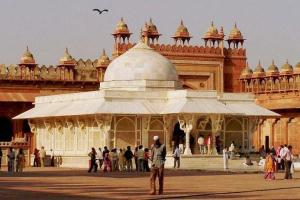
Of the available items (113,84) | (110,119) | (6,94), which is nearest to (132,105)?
(110,119)

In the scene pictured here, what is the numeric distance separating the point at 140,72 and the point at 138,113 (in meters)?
4.17

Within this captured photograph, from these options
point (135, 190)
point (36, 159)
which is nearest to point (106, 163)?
point (36, 159)

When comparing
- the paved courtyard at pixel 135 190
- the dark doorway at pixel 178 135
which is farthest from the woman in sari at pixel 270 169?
the dark doorway at pixel 178 135

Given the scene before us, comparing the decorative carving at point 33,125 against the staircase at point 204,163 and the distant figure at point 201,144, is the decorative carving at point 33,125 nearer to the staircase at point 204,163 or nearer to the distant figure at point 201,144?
the distant figure at point 201,144

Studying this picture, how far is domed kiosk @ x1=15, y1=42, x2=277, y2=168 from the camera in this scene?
33.4m

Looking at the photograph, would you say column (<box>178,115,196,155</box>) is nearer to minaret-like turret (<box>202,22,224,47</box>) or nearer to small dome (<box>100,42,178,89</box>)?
small dome (<box>100,42,178,89</box>)

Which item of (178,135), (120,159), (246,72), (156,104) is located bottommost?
(120,159)

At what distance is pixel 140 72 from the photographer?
3694 centimetres

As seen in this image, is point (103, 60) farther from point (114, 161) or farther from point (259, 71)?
point (114, 161)

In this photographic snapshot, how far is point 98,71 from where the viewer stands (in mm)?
52438

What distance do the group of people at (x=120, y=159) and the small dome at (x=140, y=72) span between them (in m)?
6.26

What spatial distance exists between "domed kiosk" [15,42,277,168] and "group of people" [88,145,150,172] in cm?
260

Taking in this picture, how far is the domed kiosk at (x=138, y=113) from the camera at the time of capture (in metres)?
33.4

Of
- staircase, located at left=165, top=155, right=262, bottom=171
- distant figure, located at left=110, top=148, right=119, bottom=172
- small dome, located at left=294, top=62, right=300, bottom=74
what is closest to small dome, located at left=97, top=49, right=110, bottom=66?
small dome, located at left=294, top=62, right=300, bottom=74
